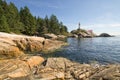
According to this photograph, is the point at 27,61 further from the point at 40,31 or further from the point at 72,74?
the point at 40,31

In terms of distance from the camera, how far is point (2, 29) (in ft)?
183

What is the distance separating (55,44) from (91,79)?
2894cm

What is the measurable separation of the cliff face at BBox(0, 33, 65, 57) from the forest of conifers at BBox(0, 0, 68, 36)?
23476mm

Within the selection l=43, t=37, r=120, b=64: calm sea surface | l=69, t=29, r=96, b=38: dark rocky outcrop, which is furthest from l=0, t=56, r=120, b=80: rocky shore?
l=69, t=29, r=96, b=38: dark rocky outcrop

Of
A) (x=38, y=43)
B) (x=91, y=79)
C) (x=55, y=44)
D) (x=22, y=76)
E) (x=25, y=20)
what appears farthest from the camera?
(x=25, y=20)

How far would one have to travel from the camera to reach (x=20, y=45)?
107ft

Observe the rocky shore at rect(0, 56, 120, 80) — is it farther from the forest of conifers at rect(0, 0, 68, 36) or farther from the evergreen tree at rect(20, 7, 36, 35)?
the evergreen tree at rect(20, 7, 36, 35)

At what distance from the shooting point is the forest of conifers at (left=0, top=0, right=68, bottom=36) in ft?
208

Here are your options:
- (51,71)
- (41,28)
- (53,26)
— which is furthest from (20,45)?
(53,26)

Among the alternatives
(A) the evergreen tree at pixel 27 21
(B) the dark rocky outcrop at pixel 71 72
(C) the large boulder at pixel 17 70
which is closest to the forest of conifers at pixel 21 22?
(A) the evergreen tree at pixel 27 21

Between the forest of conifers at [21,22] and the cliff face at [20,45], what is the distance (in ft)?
77.0

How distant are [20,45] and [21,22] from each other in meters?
48.5

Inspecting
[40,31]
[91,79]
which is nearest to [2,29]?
[40,31]

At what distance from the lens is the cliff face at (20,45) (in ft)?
86.0
